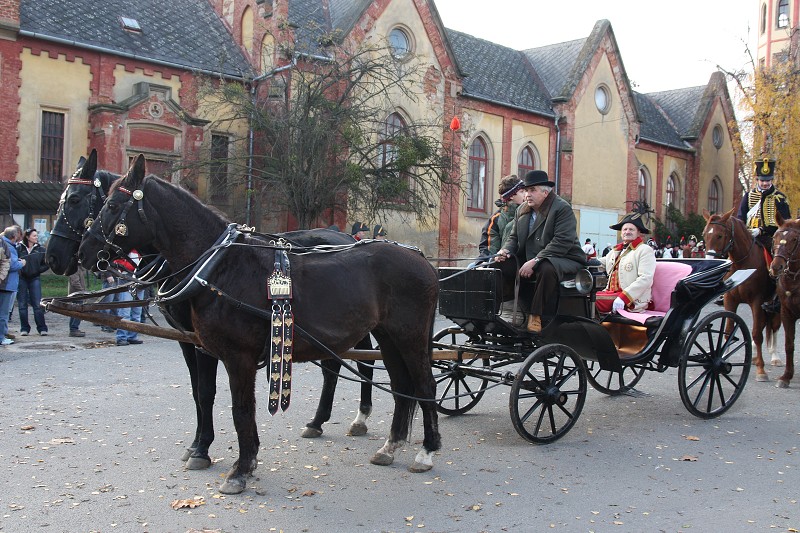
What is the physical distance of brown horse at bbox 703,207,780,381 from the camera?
10.2m

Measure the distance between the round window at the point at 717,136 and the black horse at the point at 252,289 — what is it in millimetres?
41975

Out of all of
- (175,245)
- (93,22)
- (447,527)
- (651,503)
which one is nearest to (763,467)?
(651,503)

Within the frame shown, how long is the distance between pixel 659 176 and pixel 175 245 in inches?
1483

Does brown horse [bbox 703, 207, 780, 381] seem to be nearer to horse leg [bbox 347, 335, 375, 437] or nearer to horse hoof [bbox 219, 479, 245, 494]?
horse leg [bbox 347, 335, 375, 437]

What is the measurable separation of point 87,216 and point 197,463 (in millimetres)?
1969

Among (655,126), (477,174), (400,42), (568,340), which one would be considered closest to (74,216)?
(568,340)

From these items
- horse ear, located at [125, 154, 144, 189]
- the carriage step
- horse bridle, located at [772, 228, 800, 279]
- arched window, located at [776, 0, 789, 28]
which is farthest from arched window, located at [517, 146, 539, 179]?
arched window, located at [776, 0, 789, 28]

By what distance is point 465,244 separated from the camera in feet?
97.8

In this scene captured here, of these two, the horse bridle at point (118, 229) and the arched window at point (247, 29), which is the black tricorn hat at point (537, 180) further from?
the arched window at point (247, 29)

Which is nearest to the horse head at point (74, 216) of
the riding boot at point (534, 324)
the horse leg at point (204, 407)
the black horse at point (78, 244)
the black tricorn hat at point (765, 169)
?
the black horse at point (78, 244)

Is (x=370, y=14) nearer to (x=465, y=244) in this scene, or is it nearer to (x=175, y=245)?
(x=465, y=244)

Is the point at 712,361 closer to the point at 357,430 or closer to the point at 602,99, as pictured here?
the point at 357,430

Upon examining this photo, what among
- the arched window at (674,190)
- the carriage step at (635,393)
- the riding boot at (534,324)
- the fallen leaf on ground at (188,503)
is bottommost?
the fallen leaf on ground at (188,503)

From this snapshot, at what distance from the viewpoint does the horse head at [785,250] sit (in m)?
9.05
